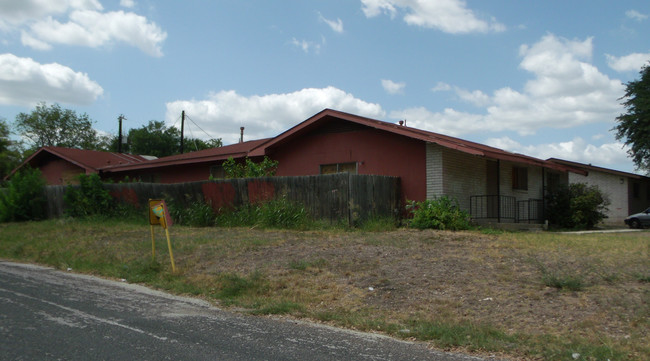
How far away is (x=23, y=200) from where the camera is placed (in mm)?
20969

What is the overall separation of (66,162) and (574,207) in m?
23.8

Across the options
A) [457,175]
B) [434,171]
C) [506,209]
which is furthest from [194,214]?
[506,209]

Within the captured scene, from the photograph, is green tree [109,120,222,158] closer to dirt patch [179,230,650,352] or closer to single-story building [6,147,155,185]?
single-story building [6,147,155,185]

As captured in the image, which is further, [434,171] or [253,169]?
[253,169]

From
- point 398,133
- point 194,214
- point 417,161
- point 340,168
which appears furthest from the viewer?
point 340,168

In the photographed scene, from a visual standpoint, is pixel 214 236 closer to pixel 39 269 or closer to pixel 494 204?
pixel 39 269

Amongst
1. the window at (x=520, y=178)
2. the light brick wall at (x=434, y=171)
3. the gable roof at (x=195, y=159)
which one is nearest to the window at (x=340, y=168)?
the light brick wall at (x=434, y=171)

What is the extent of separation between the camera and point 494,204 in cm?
1778

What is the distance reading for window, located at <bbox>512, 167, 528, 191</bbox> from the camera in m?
19.0

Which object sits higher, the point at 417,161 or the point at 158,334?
the point at 417,161

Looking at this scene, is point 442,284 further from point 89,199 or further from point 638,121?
point 638,121

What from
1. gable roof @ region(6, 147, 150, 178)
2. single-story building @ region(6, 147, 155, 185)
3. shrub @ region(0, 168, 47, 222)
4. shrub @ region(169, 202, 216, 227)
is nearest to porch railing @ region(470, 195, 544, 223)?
shrub @ region(169, 202, 216, 227)

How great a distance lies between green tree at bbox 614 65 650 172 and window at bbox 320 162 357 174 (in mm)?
19710

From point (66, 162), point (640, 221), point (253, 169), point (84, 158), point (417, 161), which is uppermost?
point (84, 158)
